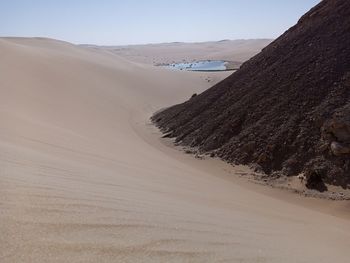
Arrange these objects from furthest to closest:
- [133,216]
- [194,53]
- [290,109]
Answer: [194,53] < [290,109] < [133,216]

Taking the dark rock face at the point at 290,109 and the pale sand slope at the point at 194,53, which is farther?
the pale sand slope at the point at 194,53

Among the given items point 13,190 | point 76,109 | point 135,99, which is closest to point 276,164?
point 13,190

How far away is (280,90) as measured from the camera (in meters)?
10.3

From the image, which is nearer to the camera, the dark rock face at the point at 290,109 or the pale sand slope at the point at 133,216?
the pale sand slope at the point at 133,216

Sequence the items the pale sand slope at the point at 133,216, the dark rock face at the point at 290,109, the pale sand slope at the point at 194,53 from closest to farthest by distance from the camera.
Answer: the pale sand slope at the point at 133,216
the dark rock face at the point at 290,109
the pale sand slope at the point at 194,53

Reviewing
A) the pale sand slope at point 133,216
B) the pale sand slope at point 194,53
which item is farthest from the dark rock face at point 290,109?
the pale sand slope at point 194,53

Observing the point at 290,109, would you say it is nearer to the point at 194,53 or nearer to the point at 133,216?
the point at 133,216

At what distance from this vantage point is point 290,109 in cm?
927

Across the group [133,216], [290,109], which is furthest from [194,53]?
[133,216]

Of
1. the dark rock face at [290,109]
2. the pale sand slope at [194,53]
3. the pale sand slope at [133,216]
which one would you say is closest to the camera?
the pale sand slope at [133,216]

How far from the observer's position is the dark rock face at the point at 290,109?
781 centimetres

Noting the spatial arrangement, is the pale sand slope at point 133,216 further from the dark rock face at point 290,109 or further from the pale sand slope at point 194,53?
the pale sand slope at point 194,53

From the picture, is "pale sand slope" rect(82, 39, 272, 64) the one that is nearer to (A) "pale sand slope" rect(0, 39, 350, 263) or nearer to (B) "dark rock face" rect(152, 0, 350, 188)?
(B) "dark rock face" rect(152, 0, 350, 188)

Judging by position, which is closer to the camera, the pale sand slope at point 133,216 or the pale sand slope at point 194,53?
the pale sand slope at point 133,216
